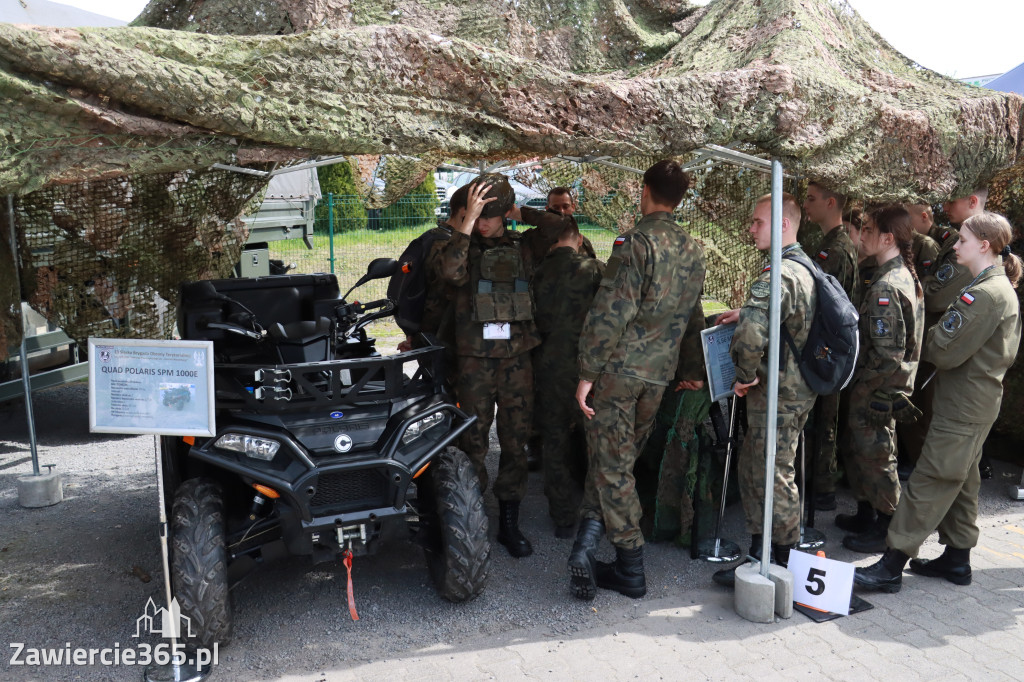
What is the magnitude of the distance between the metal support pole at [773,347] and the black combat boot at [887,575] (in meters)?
0.63

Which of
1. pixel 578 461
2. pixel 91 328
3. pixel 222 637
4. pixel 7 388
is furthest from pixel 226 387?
pixel 7 388

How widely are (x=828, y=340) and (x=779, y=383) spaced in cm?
31

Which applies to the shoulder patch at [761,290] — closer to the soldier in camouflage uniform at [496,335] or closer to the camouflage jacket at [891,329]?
the camouflage jacket at [891,329]

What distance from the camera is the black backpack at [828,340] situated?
3791mm

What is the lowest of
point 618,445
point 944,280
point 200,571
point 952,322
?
point 200,571

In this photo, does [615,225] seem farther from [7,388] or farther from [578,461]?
[7,388]

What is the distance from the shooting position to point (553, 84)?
3.44 m

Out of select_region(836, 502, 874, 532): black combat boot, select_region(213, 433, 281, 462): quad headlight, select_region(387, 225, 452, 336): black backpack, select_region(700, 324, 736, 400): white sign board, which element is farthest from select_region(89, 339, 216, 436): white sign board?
select_region(836, 502, 874, 532): black combat boot

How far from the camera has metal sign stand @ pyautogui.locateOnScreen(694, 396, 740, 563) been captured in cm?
425

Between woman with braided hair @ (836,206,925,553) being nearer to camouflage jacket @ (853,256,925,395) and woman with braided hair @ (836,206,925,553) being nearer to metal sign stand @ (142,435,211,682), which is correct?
camouflage jacket @ (853,256,925,395)

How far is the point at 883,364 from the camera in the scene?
4.27m

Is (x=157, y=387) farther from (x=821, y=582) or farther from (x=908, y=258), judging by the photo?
(x=908, y=258)

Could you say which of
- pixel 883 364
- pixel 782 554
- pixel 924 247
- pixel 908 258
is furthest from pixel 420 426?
pixel 924 247

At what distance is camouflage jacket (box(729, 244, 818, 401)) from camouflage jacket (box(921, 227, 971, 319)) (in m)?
1.81
